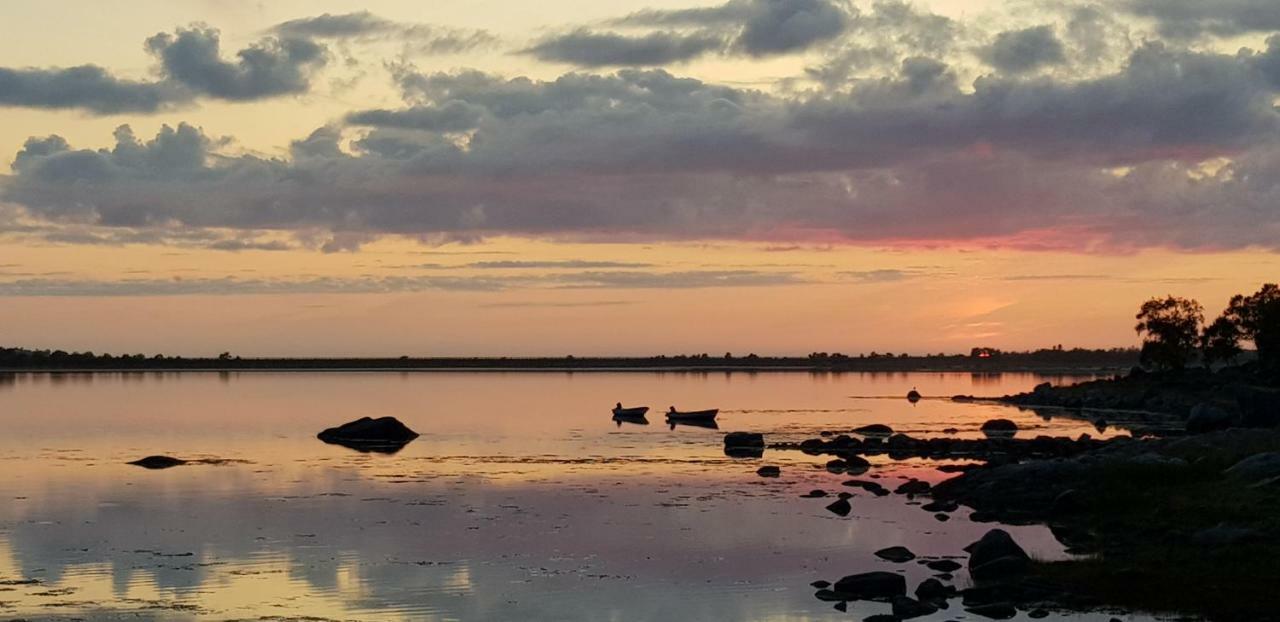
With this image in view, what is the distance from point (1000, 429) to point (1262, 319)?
45.7m

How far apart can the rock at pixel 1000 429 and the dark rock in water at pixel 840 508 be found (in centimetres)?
3968

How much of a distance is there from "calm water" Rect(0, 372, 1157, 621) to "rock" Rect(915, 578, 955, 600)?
0.83 m

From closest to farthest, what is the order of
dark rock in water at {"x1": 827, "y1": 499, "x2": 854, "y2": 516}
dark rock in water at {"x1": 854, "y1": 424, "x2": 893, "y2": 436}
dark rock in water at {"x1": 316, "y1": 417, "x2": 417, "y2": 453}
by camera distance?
dark rock in water at {"x1": 827, "y1": 499, "x2": 854, "y2": 516} → dark rock in water at {"x1": 316, "y1": 417, "x2": 417, "y2": 453} → dark rock in water at {"x1": 854, "y1": 424, "x2": 893, "y2": 436}

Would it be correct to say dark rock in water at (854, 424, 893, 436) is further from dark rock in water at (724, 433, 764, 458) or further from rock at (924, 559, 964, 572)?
rock at (924, 559, 964, 572)

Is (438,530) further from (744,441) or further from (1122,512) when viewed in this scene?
(744,441)

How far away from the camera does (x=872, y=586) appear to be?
93.5 ft

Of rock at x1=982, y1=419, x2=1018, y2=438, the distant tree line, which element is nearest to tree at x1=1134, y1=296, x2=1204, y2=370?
the distant tree line

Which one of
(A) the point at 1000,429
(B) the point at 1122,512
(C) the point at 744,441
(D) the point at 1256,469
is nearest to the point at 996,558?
(B) the point at 1122,512

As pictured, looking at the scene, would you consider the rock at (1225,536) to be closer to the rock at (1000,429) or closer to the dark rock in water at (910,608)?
the dark rock in water at (910,608)

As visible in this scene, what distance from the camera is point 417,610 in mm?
27422

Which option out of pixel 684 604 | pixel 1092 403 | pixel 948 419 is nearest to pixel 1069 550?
pixel 684 604

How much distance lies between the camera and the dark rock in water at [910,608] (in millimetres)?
26312

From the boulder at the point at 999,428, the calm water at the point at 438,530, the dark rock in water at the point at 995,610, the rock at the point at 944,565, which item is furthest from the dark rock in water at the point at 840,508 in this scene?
the boulder at the point at 999,428

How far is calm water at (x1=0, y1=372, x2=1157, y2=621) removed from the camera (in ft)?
93.6
